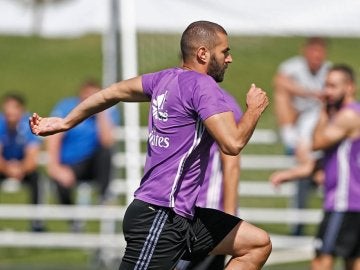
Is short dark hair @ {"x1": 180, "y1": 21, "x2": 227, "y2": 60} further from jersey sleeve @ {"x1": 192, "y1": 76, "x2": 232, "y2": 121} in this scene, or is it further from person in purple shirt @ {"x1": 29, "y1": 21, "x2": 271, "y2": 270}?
jersey sleeve @ {"x1": 192, "y1": 76, "x2": 232, "y2": 121}

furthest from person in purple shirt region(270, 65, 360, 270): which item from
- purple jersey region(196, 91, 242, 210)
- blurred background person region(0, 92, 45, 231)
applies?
blurred background person region(0, 92, 45, 231)

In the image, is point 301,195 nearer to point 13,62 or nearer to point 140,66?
point 140,66

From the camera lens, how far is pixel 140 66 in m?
13.0

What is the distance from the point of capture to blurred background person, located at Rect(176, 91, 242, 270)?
25.2 ft

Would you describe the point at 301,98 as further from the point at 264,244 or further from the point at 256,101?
the point at 256,101

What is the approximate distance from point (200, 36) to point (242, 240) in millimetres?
1219

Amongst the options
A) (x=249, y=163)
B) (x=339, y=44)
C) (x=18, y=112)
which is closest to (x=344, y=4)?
(x=339, y=44)

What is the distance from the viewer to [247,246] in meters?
6.80

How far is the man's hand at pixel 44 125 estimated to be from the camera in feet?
23.6

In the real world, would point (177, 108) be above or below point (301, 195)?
above

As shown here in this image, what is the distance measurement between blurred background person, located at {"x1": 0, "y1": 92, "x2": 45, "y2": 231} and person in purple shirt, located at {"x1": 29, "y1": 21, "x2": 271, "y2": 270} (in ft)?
22.4

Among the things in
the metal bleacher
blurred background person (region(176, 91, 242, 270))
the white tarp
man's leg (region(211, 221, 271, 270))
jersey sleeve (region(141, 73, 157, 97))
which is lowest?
the metal bleacher

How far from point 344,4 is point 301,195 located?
7.40 feet

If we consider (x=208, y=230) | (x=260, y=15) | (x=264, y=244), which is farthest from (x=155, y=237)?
(x=260, y=15)
